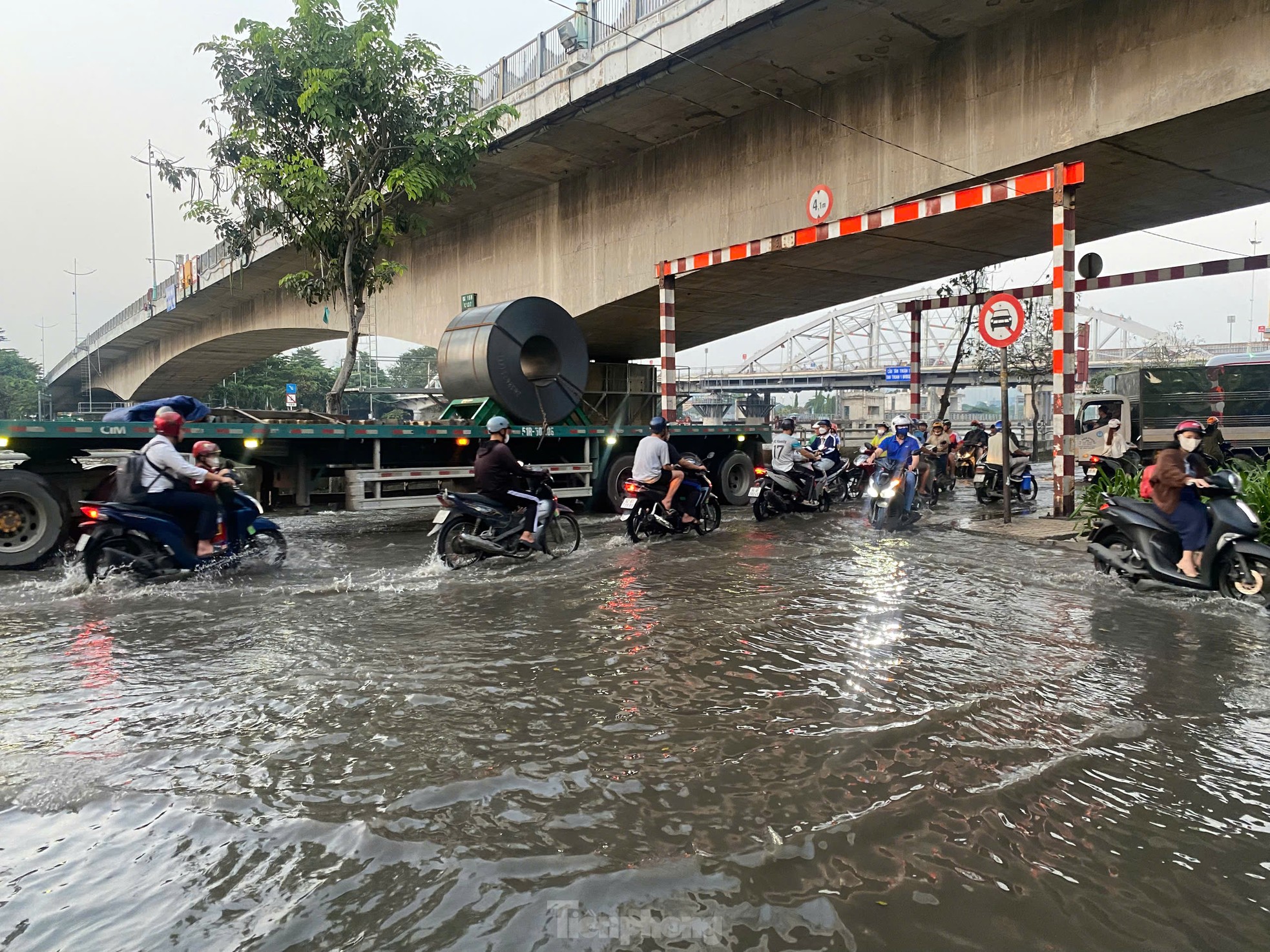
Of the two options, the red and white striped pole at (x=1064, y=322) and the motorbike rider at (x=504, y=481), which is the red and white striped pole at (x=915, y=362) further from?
the motorbike rider at (x=504, y=481)

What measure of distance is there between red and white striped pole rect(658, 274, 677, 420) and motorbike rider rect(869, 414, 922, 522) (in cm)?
494

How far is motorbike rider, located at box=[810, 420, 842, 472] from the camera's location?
43.0 ft

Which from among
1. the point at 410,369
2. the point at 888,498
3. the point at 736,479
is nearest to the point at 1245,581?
the point at 888,498

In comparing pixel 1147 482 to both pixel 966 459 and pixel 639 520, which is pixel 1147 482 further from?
pixel 966 459

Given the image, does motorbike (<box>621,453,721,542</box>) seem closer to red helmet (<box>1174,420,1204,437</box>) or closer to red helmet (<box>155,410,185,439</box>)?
red helmet (<box>155,410,185,439</box>)

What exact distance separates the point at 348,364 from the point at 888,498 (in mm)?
11279

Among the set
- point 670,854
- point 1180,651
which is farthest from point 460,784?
point 1180,651

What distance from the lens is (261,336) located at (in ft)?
115

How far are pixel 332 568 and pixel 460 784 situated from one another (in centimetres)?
538

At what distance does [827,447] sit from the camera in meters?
13.5

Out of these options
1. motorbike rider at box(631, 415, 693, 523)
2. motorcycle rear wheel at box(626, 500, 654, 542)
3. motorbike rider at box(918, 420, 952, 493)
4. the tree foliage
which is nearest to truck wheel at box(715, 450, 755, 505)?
motorbike rider at box(918, 420, 952, 493)

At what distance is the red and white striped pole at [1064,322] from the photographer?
420 inches

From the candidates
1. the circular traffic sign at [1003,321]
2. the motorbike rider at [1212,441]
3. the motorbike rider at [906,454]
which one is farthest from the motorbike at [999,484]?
the circular traffic sign at [1003,321]

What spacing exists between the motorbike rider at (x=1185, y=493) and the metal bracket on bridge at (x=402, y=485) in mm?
6980
